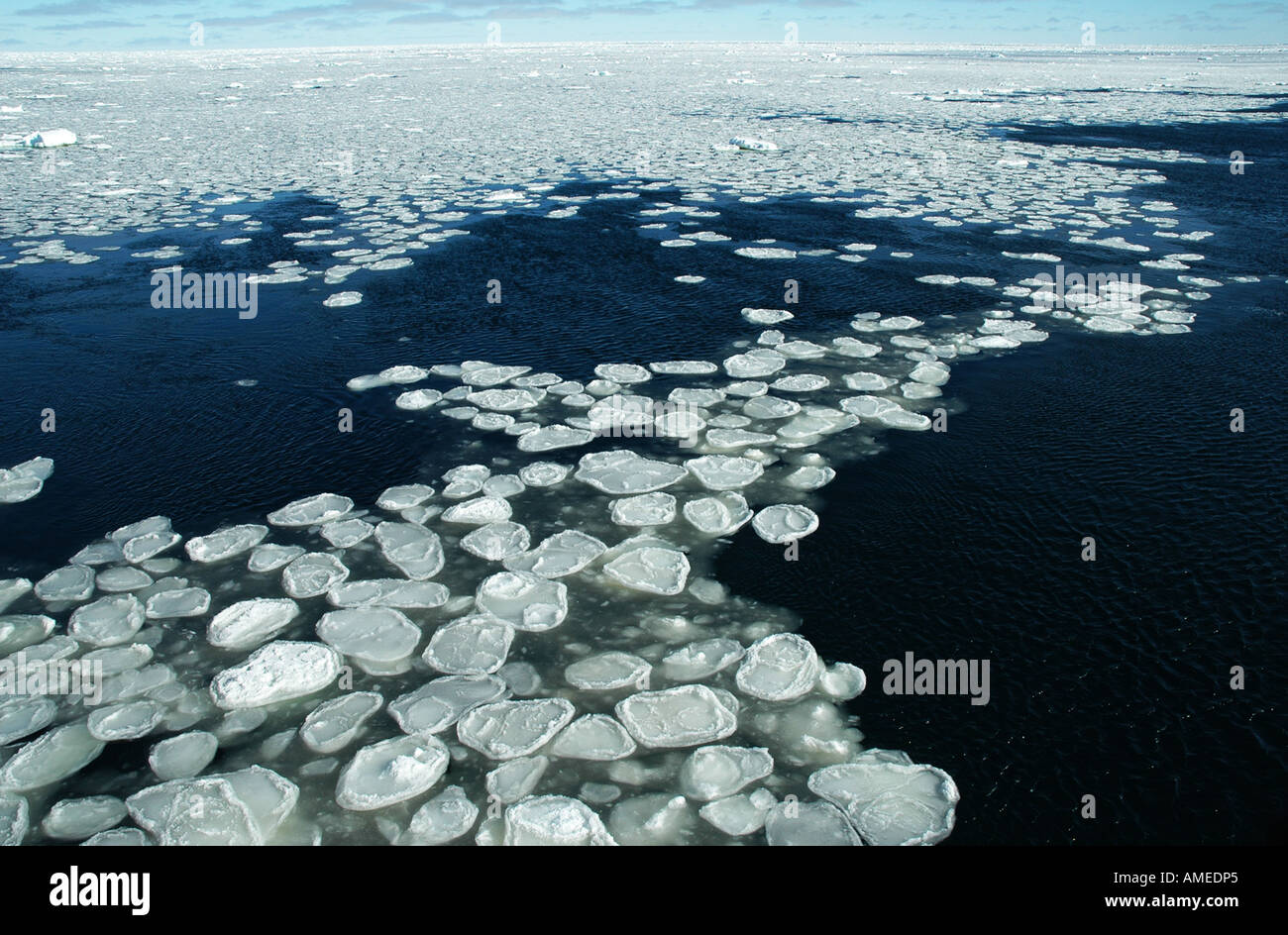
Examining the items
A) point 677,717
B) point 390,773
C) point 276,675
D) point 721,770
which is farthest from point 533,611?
point 721,770

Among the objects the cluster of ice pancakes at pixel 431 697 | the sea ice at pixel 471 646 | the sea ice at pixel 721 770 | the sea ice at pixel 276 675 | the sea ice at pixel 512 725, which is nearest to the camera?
the cluster of ice pancakes at pixel 431 697

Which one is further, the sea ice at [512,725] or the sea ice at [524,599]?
the sea ice at [524,599]

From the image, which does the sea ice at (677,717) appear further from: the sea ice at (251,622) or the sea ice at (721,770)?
the sea ice at (251,622)

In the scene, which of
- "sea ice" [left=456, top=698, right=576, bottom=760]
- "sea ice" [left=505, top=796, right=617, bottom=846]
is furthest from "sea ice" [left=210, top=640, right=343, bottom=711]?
"sea ice" [left=505, top=796, right=617, bottom=846]

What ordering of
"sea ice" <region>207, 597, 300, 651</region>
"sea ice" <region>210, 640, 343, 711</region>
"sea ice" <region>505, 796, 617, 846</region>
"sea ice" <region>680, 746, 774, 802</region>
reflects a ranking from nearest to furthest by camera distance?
1. "sea ice" <region>505, 796, 617, 846</region>
2. "sea ice" <region>680, 746, 774, 802</region>
3. "sea ice" <region>210, 640, 343, 711</region>
4. "sea ice" <region>207, 597, 300, 651</region>

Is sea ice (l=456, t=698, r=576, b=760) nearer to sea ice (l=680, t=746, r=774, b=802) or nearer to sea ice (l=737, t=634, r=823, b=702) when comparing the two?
sea ice (l=680, t=746, r=774, b=802)

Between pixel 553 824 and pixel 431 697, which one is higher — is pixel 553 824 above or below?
below

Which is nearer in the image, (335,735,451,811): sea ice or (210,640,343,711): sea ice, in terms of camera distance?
(335,735,451,811): sea ice

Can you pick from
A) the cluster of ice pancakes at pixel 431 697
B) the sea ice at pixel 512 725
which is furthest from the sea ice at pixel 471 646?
the sea ice at pixel 512 725

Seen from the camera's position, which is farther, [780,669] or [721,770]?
[780,669]

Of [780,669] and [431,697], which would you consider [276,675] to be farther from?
[780,669]

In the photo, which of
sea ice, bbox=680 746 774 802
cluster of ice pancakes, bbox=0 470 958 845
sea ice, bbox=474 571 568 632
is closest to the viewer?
cluster of ice pancakes, bbox=0 470 958 845

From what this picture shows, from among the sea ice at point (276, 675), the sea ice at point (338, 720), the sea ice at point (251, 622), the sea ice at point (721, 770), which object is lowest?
the sea ice at point (721, 770)
